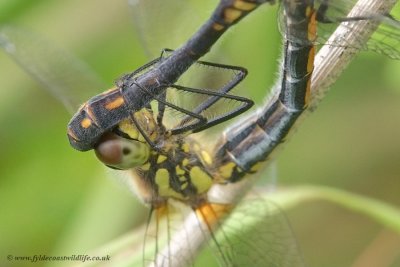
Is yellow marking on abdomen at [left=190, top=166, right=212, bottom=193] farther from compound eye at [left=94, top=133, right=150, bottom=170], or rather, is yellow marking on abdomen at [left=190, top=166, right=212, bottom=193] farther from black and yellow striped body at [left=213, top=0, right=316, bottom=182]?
compound eye at [left=94, top=133, right=150, bottom=170]

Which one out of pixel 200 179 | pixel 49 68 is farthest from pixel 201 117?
pixel 49 68

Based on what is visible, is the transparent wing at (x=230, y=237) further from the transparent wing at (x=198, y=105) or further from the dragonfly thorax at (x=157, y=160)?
the transparent wing at (x=198, y=105)

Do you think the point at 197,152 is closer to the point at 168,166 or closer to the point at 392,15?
the point at 168,166

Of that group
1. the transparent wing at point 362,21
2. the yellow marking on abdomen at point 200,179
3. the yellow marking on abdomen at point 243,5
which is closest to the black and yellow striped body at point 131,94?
the yellow marking on abdomen at point 243,5

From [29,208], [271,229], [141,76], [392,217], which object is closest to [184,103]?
[141,76]

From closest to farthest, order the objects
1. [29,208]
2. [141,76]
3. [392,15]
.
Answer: [392,15], [141,76], [29,208]

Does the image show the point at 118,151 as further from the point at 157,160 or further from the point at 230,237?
the point at 230,237

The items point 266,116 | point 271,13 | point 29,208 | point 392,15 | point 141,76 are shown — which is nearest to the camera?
point 392,15
